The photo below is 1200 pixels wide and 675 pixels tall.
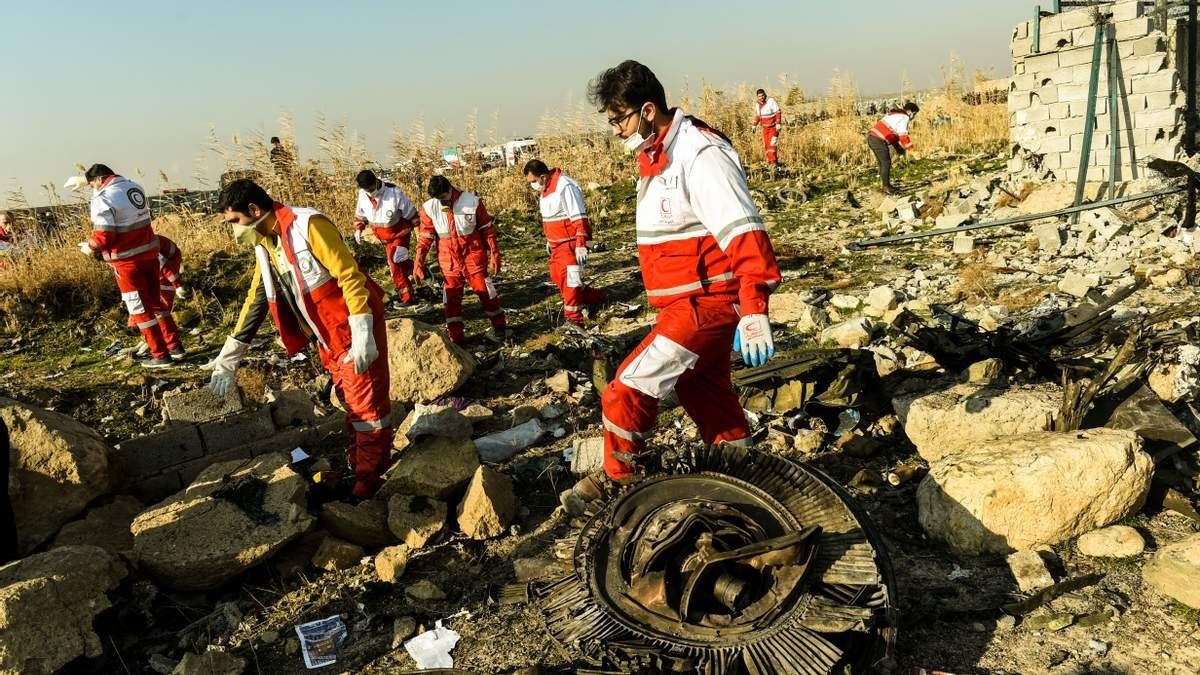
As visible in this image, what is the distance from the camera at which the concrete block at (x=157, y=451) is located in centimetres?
449

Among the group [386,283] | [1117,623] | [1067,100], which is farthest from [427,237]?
[1067,100]

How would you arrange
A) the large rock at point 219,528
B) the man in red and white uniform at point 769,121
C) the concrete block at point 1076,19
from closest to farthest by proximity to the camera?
the large rock at point 219,528, the concrete block at point 1076,19, the man in red and white uniform at point 769,121

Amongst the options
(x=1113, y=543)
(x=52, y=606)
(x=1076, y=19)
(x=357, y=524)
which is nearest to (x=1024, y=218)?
(x=1076, y=19)

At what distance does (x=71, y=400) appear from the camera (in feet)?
21.0

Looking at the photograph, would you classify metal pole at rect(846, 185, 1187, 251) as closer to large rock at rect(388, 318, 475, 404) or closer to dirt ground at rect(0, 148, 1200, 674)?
dirt ground at rect(0, 148, 1200, 674)

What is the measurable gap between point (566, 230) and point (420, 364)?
218cm

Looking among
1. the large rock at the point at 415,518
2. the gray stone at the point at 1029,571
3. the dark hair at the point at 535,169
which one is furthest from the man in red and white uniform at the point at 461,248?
the gray stone at the point at 1029,571

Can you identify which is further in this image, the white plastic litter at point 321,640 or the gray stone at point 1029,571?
the white plastic litter at point 321,640

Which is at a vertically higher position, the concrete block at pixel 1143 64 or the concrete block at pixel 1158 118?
the concrete block at pixel 1143 64

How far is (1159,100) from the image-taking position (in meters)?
8.91

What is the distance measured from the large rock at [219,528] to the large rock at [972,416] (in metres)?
3.08

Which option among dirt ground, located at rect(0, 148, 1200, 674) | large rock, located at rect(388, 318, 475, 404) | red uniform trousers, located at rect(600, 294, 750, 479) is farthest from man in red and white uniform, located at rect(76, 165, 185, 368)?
red uniform trousers, located at rect(600, 294, 750, 479)

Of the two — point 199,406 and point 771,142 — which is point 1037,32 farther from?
point 199,406

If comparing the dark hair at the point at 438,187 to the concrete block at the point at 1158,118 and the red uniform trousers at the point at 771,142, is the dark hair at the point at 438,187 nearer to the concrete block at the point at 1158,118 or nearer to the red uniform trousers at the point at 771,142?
the concrete block at the point at 1158,118
